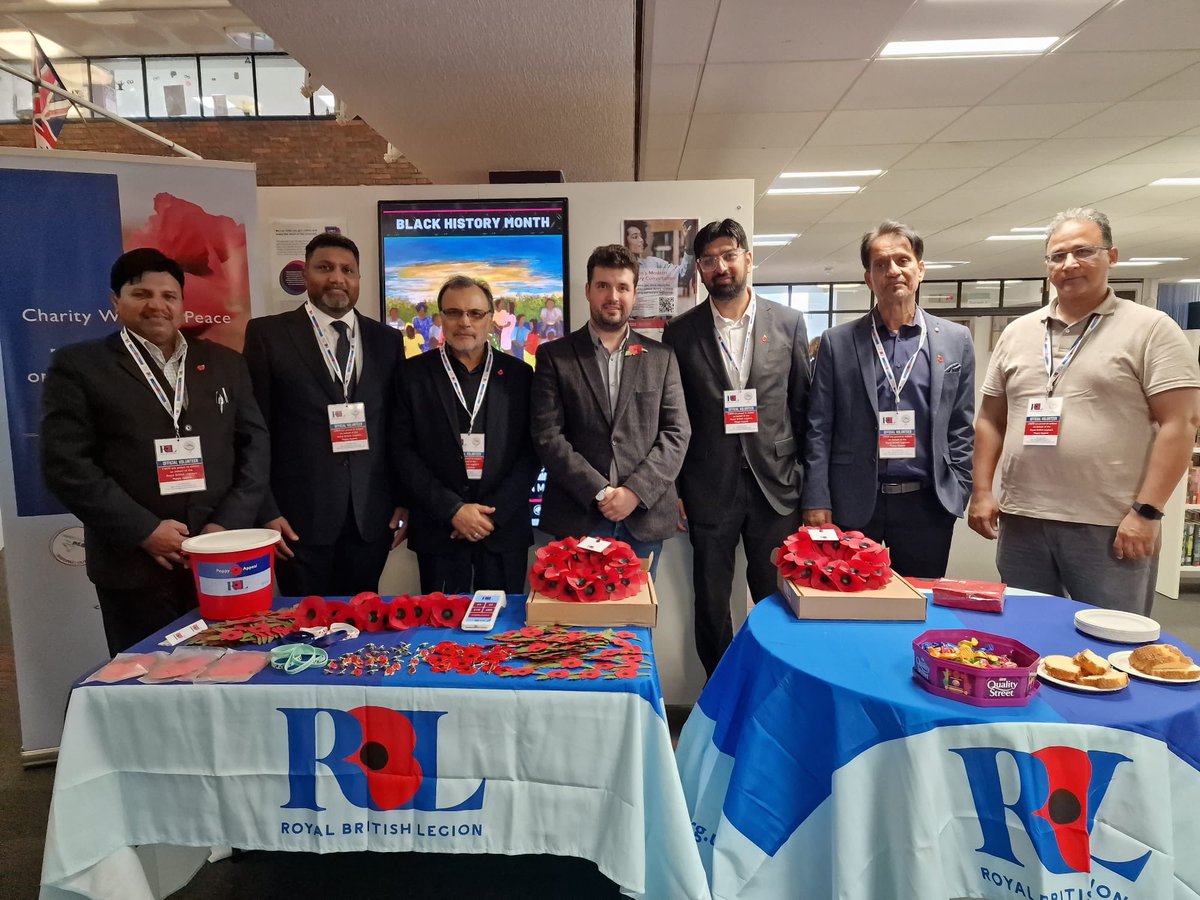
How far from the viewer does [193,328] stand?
279cm

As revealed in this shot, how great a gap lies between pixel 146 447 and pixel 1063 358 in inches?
116

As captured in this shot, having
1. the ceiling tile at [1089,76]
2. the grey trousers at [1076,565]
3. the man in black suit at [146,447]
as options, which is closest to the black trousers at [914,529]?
the grey trousers at [1076,565]

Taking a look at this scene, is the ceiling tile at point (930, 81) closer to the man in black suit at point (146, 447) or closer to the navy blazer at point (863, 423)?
the navy blazer at point (863, 423)

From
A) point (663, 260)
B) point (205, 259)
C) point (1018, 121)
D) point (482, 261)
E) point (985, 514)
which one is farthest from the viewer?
point (1018, 121)

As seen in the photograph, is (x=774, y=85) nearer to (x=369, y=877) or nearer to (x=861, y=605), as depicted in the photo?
(x=861, y=605)

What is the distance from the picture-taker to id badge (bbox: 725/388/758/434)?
2.52 m

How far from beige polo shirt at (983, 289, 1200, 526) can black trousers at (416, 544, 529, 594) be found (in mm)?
1792

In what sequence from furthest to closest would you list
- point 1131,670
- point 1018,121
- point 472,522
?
point 1018,121 < point 472,522 < point 1131,670

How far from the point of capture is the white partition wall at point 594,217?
3047mm

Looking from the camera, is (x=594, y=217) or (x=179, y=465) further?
(x=594, y=217)

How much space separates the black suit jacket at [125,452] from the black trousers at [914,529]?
83.0 inches

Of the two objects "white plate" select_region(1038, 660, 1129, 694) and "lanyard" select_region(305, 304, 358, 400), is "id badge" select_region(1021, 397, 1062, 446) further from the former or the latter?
"lanyard" select_region(305, 304, 358, 400)

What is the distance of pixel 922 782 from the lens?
49.4 inches

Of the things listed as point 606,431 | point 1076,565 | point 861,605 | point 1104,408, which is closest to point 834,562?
point 861,605
